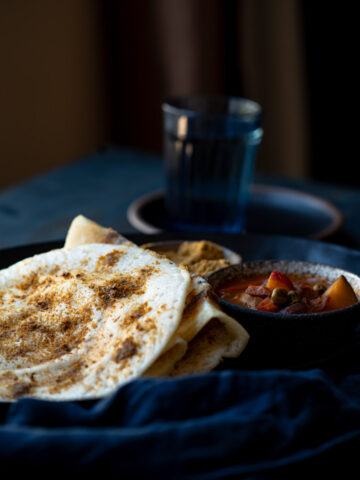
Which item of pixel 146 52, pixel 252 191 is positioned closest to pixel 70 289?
pixel 252 191

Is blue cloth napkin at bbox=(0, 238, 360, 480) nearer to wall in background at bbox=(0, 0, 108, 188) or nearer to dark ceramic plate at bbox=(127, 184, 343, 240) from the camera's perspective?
dark ceramic plate at bbox=(127, 184, 343, 240)

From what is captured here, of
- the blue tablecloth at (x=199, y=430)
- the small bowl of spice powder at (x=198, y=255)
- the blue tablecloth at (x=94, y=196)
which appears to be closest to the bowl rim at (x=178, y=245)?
the small bowl of spice powder at (x=198, y=255)

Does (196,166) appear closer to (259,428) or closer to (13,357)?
(13,357)

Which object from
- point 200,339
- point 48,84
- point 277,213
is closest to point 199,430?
point 200,339

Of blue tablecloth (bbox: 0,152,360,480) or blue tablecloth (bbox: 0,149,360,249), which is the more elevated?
blue tablecloth (bbox: 0,152,360,480)

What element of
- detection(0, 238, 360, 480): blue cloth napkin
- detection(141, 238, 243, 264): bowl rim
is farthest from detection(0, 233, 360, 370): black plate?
detection(0, 238, 360, 480): blue cloth napkin

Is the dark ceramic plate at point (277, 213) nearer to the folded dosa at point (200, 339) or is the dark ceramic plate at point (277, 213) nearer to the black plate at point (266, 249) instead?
the black plate at point (266, 249)
